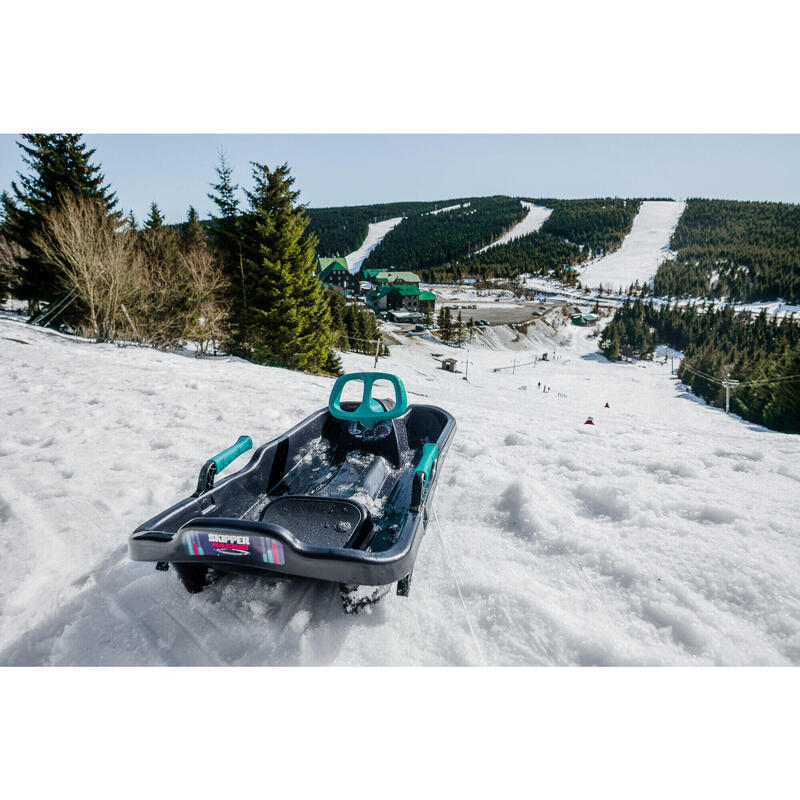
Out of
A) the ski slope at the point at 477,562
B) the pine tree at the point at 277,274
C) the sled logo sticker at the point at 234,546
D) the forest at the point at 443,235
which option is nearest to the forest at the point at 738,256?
the forest at the point at 443,235

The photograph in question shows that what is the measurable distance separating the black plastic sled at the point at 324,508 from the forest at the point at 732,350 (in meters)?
27.3

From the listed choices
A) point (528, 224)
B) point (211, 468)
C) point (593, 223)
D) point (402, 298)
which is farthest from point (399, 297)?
point (593, 223)

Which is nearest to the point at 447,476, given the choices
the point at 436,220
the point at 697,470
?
the point at 697,470

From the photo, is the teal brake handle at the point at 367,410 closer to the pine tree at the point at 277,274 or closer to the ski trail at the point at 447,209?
the pine tree at the point at 277,274

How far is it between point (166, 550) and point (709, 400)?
164 ft

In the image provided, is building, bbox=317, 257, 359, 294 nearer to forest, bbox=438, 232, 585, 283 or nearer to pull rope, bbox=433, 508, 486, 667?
forest, bbox=438, 232, 585, 283

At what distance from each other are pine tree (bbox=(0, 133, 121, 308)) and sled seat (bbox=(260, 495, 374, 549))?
55.8ft

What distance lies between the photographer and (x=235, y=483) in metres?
2.52

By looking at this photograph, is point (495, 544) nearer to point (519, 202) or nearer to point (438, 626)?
point (438, 626)

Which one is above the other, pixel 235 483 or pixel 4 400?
pixel 235 483

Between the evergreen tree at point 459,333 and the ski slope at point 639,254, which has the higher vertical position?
the ski slope at point 639,254

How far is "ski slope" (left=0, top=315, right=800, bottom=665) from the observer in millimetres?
1797

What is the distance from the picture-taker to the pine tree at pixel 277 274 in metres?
15.3

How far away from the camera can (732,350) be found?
52.3 meters
